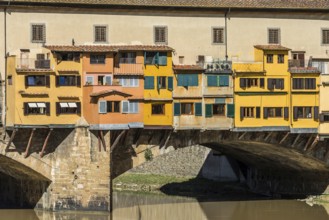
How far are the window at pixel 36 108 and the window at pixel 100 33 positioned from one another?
425 cm

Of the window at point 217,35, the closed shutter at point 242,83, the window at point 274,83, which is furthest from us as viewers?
the window at point 217,35

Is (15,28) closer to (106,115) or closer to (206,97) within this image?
(106,115)

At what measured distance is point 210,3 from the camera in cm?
5019

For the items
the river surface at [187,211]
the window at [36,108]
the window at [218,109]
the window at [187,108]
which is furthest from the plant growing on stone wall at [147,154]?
the window at [36,108]

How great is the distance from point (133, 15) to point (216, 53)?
4649mm

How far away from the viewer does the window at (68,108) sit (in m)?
47.1

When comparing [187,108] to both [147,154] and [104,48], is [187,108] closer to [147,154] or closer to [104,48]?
[147,154]

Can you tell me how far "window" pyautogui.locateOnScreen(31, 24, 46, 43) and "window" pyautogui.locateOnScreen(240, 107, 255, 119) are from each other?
33.6 feet

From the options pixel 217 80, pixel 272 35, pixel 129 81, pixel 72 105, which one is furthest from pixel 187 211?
pixel 272 35

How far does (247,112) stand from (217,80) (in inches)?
88.0

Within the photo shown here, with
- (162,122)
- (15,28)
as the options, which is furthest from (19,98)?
(162,122)

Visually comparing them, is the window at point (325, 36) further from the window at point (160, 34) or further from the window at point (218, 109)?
the window at point (160, 34)

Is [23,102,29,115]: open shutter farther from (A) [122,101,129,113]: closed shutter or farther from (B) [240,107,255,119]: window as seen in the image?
(B) [240,107,255,119]: window

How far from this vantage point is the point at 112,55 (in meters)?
47.4
